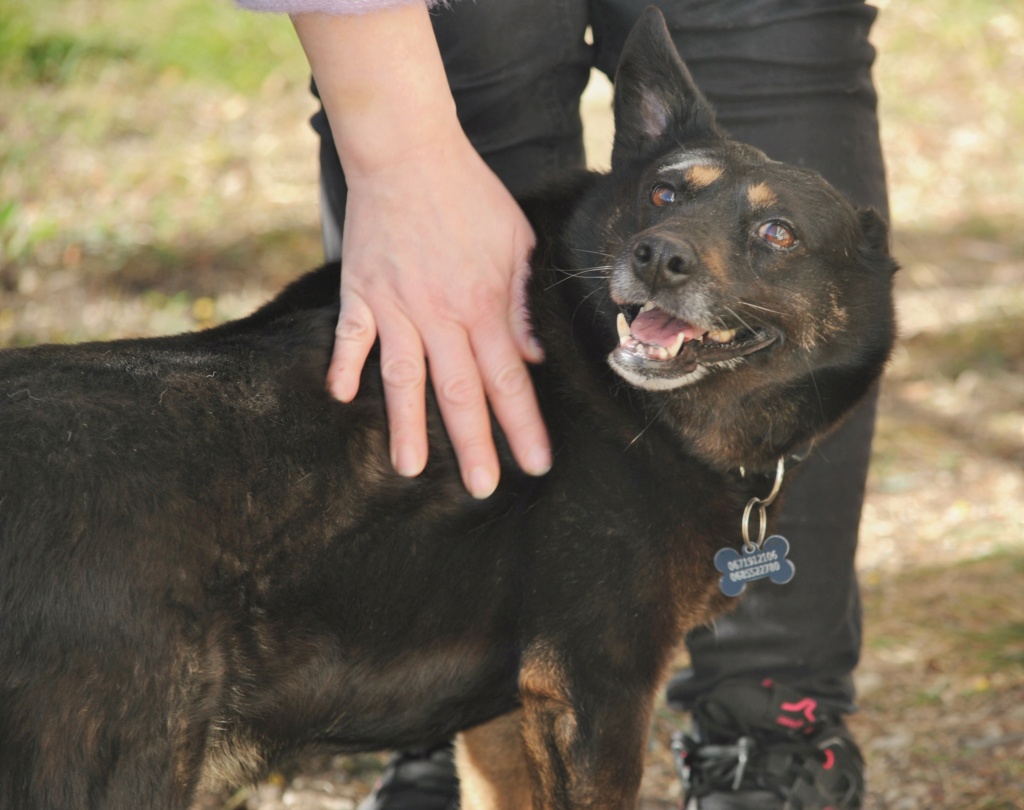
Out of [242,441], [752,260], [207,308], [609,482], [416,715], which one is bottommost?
[207,308]

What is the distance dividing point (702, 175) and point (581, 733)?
48.4 inches

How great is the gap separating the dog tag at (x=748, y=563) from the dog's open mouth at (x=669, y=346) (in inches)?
15.6

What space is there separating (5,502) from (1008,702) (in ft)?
9.39

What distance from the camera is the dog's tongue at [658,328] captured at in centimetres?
248

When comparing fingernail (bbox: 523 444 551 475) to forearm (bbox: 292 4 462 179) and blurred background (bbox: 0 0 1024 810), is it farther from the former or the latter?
blurred background (bbox: 0 0 1024 810)

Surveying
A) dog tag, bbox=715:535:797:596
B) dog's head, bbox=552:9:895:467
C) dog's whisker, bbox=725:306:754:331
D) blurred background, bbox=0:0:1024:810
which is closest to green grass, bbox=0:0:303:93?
blurred background, bbox=0:0:1024:810

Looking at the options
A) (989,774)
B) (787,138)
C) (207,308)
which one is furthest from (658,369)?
(207,308)

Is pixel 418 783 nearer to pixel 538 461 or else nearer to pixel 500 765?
pixel 500 765

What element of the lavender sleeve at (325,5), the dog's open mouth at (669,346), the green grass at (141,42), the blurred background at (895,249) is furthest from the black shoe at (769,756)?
the green grass at (141,42)

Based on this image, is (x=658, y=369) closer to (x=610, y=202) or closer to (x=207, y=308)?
(x=610, y=202)

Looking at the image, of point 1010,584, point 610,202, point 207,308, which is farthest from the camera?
point 207,308

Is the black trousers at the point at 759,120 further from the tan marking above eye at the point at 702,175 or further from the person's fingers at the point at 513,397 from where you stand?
the person's fingers at the point at 513,397

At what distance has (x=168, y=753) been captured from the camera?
2002 mm

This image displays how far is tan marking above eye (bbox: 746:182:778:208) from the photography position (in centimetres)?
247
